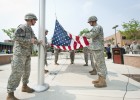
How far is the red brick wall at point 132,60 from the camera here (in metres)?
8.95

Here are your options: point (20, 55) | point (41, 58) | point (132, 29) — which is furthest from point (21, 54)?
point (132, 29)

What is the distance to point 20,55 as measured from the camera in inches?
146

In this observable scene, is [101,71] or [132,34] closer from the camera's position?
[101,71]

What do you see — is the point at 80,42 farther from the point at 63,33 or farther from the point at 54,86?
the point at 54,86

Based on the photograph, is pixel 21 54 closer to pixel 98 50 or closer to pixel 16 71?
pixel 16 71

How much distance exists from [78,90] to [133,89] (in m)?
1.38

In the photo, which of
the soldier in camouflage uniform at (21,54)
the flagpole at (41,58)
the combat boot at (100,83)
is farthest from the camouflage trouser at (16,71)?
the combat boot at (100,83)

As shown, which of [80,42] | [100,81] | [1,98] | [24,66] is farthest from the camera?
[80,42]

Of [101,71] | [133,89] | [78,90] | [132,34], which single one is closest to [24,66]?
[78,90]

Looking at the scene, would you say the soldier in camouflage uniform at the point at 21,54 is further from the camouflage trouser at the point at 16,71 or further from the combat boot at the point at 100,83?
the combat boot at the point at 100,83

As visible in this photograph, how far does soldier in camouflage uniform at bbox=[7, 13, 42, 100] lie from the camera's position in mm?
3510

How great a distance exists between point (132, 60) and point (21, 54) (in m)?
7.37

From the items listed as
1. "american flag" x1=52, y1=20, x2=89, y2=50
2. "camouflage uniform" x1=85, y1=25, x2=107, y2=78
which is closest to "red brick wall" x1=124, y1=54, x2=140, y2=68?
"american flag" x1=52, y1=20, x2=89, y2=50

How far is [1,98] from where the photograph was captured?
3639 millimetres
